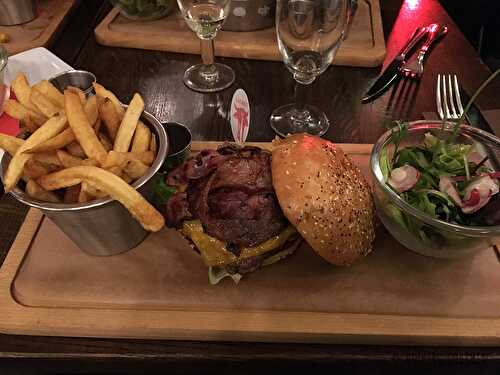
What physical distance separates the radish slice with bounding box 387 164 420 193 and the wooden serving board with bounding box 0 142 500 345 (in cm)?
20

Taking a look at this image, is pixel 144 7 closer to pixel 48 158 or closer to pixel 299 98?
pixel 299 98

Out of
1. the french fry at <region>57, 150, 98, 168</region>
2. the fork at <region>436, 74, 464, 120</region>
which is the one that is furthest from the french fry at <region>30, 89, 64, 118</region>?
the fork at <region>436, 74, 464, 120</region>

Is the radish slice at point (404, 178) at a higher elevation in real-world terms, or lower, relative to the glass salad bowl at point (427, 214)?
higher

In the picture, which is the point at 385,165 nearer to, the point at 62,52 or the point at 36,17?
the point at 62,52

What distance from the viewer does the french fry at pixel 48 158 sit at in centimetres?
99

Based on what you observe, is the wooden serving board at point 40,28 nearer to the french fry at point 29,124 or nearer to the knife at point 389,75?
the french fry at point 29,124

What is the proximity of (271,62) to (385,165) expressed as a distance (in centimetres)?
100

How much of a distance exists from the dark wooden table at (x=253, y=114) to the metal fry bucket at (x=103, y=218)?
0.24m

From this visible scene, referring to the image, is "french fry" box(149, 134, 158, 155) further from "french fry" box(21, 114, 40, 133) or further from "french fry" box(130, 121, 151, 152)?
"french fry" box(21, 114, 40, 133)

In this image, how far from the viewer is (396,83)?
6.08ft

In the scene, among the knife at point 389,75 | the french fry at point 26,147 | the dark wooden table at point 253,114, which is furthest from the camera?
the knife at point 389,75

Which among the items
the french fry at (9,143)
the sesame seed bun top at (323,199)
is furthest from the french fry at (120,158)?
the sesame seed bun top at (323,199)

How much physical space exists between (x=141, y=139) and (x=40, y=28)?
4.60ft

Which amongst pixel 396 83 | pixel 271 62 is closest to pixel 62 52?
pixel 271 62
